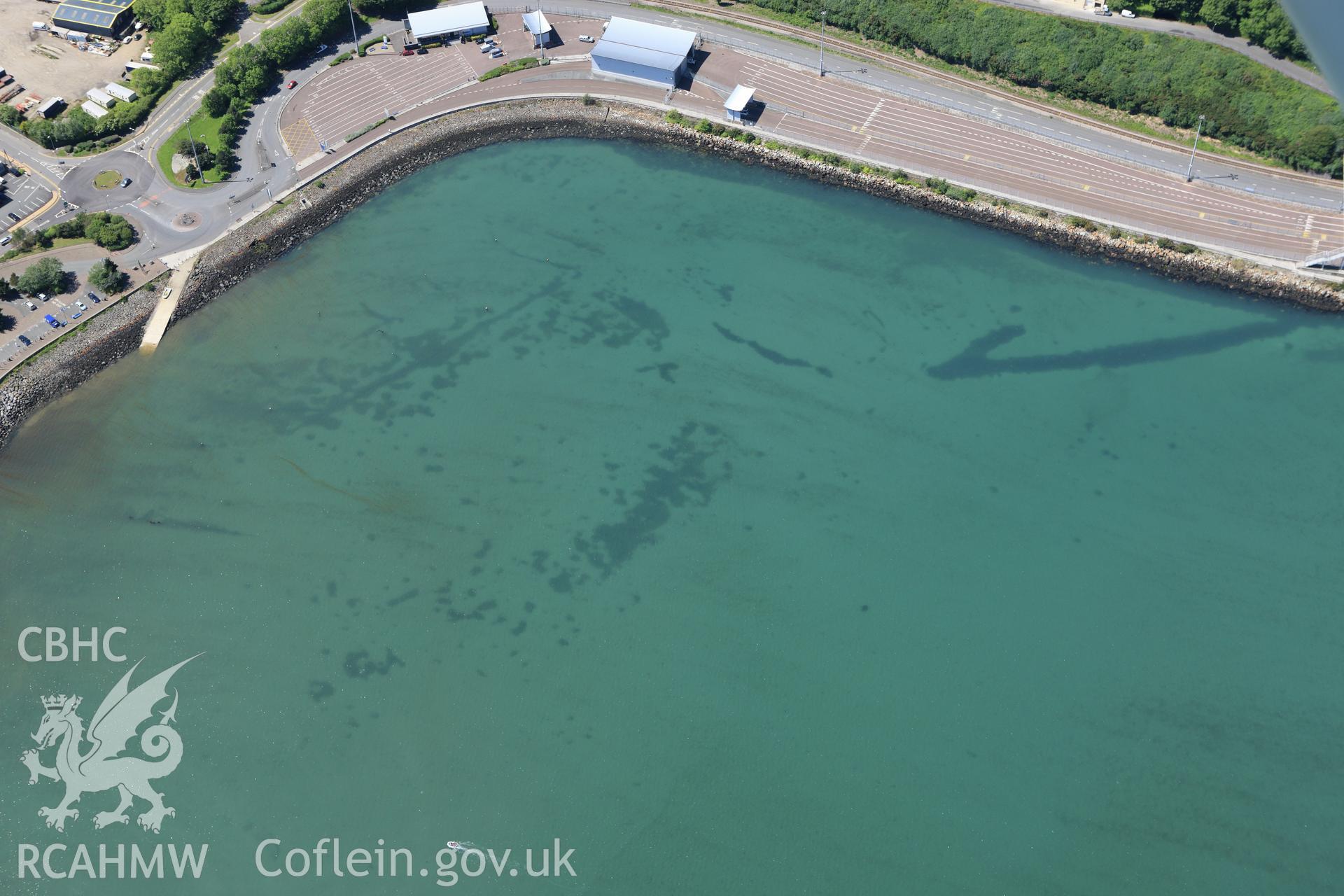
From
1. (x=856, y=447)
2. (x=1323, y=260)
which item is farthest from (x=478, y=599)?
(x=1323, y=260)

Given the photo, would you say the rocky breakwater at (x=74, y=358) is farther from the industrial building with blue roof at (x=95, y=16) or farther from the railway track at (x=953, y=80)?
the railway track at (x=953, y=80)

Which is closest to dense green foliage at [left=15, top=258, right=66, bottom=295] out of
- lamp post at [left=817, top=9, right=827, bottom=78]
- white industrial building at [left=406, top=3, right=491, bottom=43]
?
white industrial building at [left=406, top=3, right=491, bottom=43]

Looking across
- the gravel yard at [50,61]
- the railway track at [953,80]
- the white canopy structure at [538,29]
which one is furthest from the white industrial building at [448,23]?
the gravel yard at [50,61]

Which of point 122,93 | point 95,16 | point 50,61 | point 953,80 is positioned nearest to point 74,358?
point 122,93

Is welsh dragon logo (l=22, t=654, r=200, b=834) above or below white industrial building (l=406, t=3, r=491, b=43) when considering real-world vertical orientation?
below

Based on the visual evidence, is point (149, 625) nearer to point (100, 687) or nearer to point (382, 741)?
point (100, 687)

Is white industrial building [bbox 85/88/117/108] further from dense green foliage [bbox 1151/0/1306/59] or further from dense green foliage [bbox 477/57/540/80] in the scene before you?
dense green foliage [bbox 1151/0/1306/59]
